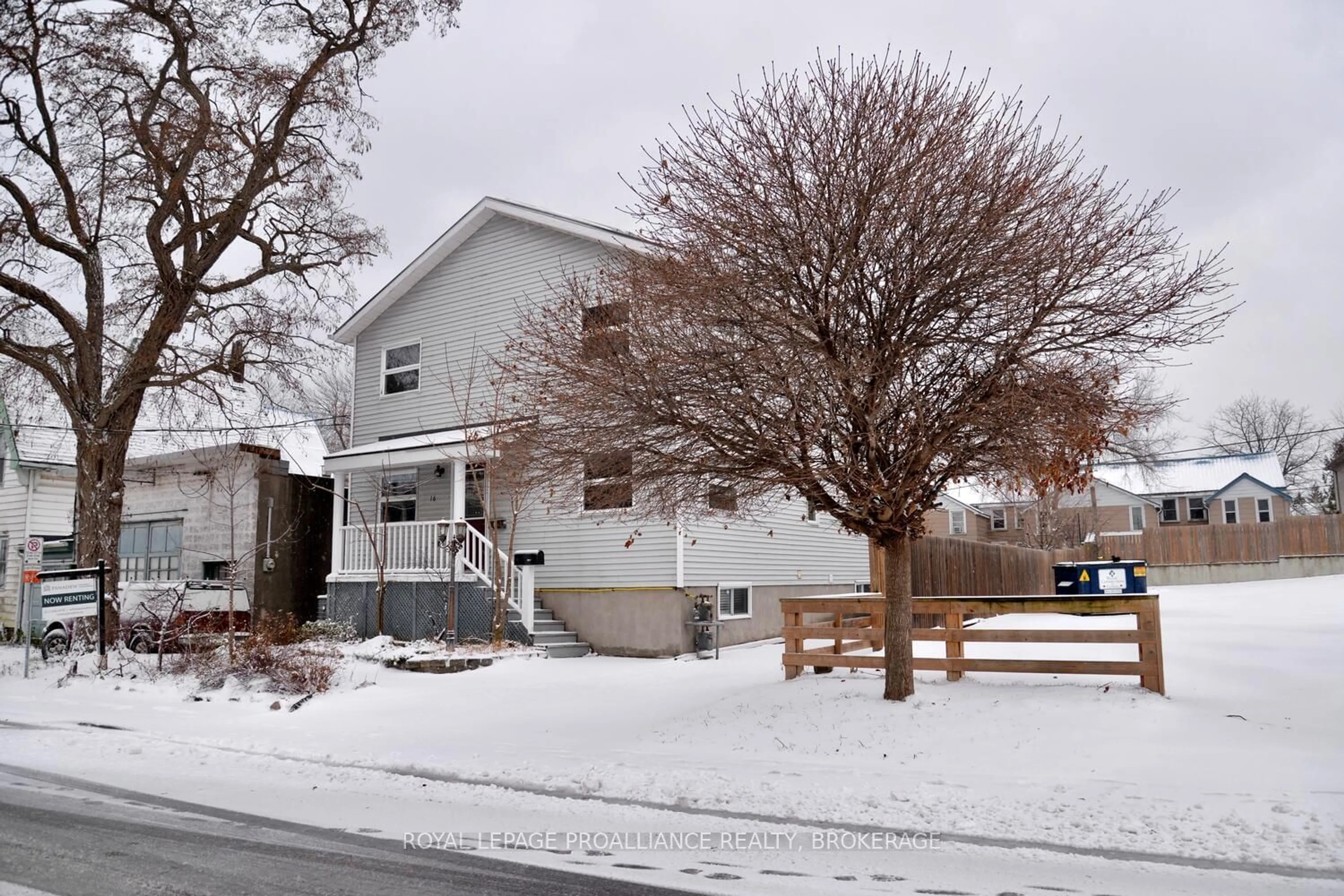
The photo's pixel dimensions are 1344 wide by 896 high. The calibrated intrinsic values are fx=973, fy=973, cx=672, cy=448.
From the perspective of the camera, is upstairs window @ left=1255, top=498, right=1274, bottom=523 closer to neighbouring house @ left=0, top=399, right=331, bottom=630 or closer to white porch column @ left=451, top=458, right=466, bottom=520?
white porch column @ left=451, top=458, right=466, bottom=520

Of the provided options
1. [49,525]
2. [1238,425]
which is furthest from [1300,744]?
[1238,425]

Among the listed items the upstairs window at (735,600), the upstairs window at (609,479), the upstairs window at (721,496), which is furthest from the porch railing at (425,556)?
the upstairs window at (721,496)

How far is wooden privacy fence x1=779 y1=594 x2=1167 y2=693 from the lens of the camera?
904cm

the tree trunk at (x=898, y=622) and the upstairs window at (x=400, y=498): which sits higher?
the upstairs window at (x=400, y=498)

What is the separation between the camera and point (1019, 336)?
8172 mm

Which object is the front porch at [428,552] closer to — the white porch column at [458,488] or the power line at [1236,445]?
the white porch column at [458,488]

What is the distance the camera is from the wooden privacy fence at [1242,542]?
32156mm

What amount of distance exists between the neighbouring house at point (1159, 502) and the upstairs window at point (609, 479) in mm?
40224

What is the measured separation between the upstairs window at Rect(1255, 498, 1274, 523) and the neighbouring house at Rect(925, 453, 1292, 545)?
0.10 ft

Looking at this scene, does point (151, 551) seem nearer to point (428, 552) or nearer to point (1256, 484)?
point (428, 552)

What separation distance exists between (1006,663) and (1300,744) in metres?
2.56

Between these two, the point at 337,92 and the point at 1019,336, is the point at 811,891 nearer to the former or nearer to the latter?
the point at 1019,336

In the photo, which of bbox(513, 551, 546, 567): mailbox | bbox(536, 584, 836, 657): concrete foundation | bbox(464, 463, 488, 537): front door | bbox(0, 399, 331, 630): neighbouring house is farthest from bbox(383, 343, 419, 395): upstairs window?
bbox(536, 584, 836, 657): concrete foundation

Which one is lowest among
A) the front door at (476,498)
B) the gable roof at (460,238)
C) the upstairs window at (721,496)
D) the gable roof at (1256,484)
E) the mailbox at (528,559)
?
the mailbox at (528,559)
